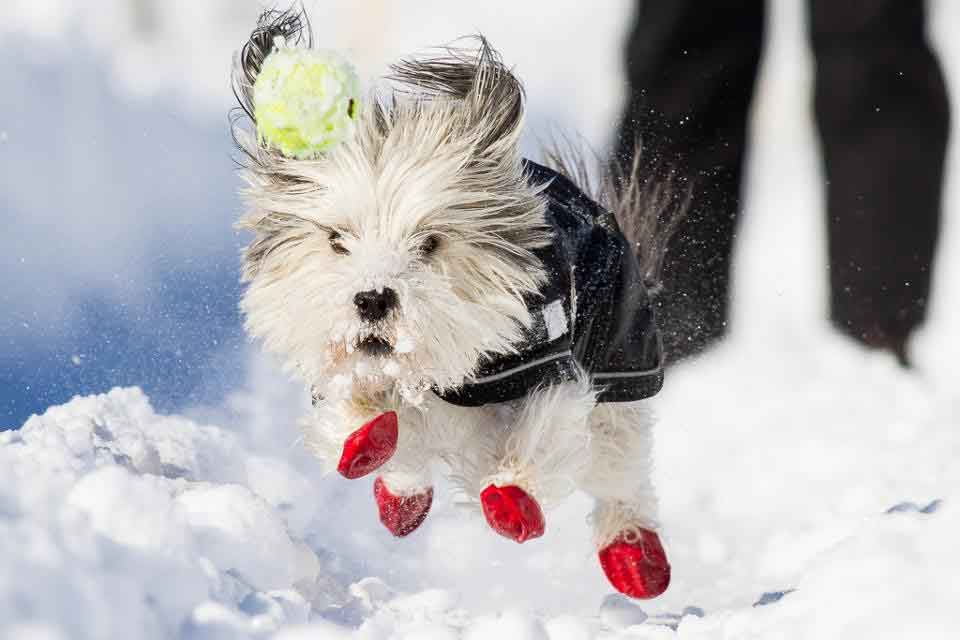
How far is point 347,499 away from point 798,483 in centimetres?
167

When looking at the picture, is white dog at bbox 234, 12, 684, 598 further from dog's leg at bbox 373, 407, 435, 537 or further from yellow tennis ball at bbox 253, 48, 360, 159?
yellow tennis ball at bbox 253, 48, 360, 159

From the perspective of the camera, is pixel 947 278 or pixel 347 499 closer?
pixel 347 499

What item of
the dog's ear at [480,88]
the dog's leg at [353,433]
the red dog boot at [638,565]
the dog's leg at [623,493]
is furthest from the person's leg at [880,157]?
the dog's leg at [353,433]

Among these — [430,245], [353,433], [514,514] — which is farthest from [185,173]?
[514,514]

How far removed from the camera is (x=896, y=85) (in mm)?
4312

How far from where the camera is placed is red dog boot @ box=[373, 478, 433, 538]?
2.93 metres

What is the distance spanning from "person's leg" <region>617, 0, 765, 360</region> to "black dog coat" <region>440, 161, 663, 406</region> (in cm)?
170

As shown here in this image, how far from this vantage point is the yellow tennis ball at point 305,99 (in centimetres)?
201

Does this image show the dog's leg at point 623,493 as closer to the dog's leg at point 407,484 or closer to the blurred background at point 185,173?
the dog's leg at point 407,484

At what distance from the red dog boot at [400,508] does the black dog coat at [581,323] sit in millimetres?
574

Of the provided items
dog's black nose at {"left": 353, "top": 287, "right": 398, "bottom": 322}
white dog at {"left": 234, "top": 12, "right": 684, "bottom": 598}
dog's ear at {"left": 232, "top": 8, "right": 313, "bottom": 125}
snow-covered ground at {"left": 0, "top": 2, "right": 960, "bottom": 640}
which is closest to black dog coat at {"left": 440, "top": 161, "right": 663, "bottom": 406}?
white dog at {"left": 234, "top": 12, "right": 684, "bottom": 598}

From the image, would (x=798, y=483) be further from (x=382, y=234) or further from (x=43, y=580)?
(x=43, y=580)

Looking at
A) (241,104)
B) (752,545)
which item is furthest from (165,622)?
(752,545)

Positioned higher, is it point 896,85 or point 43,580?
point 43,580
